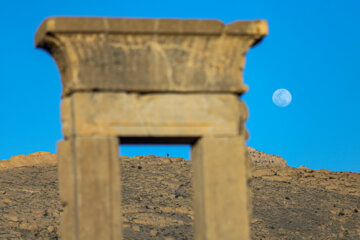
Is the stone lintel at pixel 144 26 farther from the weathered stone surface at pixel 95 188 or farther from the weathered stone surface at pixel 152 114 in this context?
the weathered stone surface at pixel 95 188

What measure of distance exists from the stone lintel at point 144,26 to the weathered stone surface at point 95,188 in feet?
3.79

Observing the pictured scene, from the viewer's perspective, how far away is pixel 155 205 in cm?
2439

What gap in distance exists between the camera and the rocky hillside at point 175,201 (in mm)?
21812

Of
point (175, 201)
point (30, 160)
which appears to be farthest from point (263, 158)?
point (175, 201)

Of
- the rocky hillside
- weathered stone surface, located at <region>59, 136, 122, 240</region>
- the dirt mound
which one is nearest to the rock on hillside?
the rocky hillside

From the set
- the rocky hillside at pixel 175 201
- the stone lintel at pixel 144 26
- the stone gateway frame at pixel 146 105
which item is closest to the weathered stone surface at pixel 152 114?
the stone gateway frame at pixel 146 105

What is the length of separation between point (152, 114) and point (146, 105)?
0.12 metres

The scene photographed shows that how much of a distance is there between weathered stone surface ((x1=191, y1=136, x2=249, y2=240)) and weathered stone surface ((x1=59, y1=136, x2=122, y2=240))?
0.94 meters

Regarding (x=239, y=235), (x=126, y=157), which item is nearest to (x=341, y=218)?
(x=126, y=157)

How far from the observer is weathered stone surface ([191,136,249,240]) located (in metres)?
7.55

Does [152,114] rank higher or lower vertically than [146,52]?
lower

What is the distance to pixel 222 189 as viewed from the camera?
25.0 feet

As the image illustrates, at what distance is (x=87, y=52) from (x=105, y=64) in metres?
0.23

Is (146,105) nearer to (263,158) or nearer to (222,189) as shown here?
(222,189)
